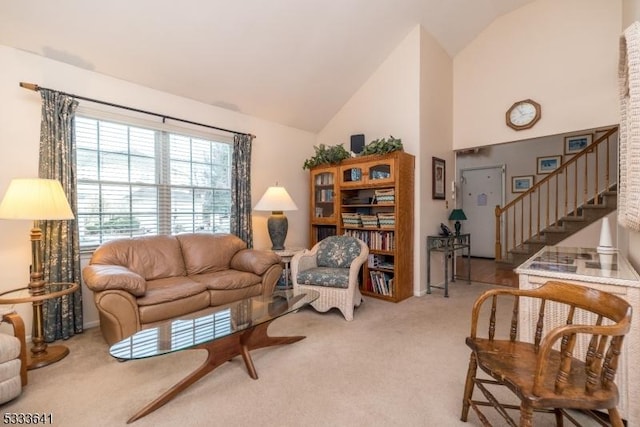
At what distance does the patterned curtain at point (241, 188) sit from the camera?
3.86 meters

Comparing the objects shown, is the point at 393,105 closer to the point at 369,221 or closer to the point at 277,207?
the point at 369,221

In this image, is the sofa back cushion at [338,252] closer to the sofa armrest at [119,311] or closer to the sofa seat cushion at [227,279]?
the sofa seat cushion at [227,279]

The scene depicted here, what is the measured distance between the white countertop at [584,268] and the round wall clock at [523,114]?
2.38 m

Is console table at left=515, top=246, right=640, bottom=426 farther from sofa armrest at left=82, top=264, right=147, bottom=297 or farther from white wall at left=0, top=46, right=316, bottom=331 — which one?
white wall at left=0, top=46, right=316, bottom=331

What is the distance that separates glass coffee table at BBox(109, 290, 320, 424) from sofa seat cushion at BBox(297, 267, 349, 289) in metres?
0.56

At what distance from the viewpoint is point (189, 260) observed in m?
3.20

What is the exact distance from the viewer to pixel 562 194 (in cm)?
527

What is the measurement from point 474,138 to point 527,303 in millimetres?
3311

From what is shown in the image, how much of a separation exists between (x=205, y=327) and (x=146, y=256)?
1.40 m

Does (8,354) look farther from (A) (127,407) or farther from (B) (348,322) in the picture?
(B) (348,322)

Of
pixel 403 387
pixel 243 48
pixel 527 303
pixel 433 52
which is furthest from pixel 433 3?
pixel 403 387

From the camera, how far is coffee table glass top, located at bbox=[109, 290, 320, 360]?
161cm

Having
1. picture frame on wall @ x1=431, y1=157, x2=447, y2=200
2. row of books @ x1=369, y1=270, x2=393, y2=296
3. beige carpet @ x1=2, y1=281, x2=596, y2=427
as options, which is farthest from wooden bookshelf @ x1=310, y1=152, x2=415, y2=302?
beige carpet @ x1=2, y1=281, x2=596, y2=427

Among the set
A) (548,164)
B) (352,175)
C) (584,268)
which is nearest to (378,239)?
(352,175)
